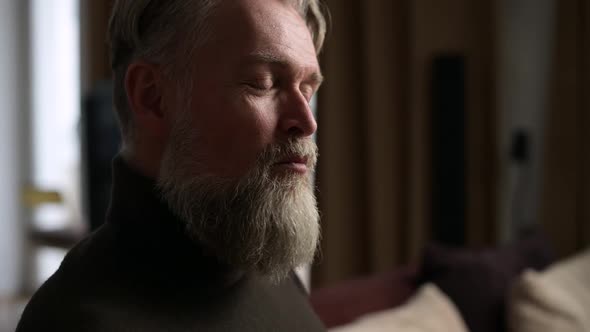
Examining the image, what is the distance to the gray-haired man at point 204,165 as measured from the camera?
708mm

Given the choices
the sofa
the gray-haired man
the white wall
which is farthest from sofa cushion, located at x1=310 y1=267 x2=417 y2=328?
the white wall

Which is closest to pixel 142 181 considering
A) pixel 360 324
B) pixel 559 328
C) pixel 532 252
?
pixel 360 324

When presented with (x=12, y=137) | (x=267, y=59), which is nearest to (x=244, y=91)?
(x=267, y=59)

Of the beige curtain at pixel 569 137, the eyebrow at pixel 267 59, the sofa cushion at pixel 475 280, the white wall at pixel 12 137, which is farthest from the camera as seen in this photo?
the white wall at pixel 12 137

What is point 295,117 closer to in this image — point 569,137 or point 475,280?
point 475,280

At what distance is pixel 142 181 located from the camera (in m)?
0.75

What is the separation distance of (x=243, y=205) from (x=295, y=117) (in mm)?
133

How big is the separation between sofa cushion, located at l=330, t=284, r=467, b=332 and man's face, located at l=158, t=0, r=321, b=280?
40 centimetres

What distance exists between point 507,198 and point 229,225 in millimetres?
2176

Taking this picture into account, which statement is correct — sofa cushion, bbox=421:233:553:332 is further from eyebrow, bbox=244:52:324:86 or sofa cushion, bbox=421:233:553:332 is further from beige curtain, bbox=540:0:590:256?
eyebrow, bbox=244:52:324:86

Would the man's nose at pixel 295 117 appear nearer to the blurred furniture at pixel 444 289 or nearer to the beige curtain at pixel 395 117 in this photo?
the blurred furniture at pixel 444 289

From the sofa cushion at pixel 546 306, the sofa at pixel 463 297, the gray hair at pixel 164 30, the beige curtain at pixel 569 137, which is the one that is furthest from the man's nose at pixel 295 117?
the beige curtain at pixel 569 137

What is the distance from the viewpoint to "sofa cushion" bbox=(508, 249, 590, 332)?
52.4 inches

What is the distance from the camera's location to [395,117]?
8.43 feet
